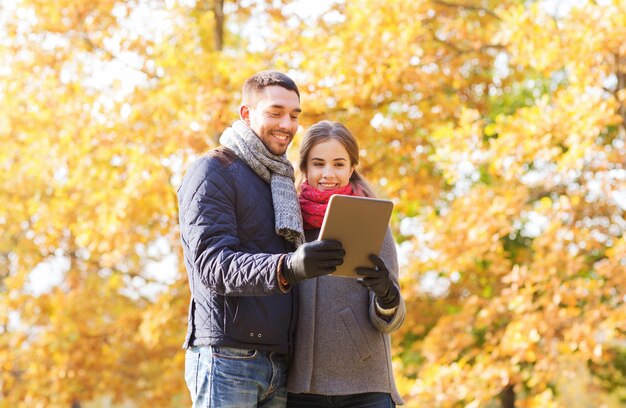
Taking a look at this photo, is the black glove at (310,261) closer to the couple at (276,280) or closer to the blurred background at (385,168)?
the couple at (276,280)

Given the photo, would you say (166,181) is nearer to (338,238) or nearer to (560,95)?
(560,95)

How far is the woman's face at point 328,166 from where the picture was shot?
9.74 ft

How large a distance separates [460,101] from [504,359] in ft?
8.20

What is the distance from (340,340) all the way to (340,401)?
21 centimetres

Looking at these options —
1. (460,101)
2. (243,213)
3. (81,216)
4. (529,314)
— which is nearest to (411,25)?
(460,101)

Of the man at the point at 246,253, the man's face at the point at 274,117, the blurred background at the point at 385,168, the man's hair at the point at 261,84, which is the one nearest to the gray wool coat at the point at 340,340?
the man at the point at 246,253

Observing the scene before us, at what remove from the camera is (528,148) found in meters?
5.84

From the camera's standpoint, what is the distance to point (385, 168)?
7480mm

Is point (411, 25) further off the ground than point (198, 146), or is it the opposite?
point (411, 25)

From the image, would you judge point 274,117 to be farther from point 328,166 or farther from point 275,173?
point 328,166

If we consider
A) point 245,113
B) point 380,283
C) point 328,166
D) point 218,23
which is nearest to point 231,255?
point 380,283

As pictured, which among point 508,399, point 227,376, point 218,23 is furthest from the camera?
point 508,399

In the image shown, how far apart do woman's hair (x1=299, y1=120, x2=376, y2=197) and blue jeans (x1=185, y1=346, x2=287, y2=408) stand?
77cm

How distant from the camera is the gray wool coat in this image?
280 centimetres
